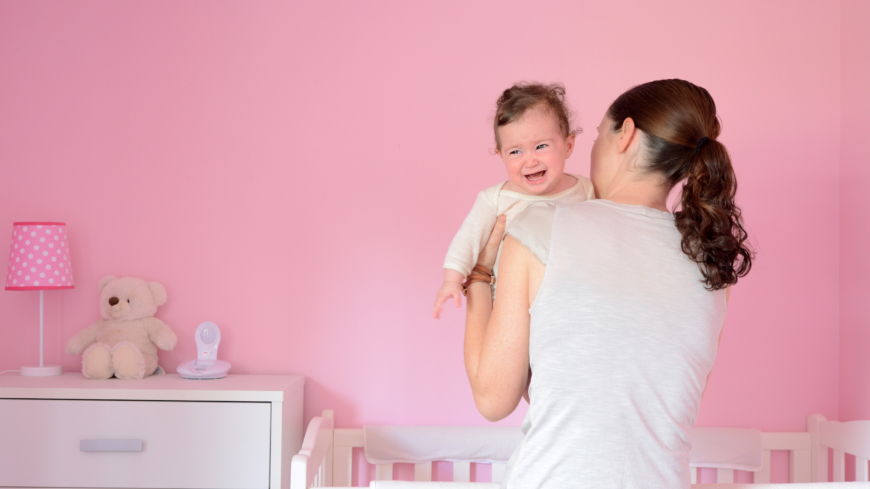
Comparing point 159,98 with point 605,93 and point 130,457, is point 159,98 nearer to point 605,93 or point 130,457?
point 130,457

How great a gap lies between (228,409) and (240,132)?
91cm

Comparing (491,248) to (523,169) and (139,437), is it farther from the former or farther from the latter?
(139,437)

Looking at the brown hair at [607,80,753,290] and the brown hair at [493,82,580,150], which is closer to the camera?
the brown hair at [607,80,753,290]

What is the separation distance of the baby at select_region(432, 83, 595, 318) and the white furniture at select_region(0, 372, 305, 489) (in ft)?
2.69

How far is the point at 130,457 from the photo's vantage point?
6.02ft

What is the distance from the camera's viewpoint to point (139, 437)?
1.83m

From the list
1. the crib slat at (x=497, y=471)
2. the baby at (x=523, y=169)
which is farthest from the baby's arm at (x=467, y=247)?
the crib slat at (x=497, y=471)

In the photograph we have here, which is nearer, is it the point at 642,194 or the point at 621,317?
the point at 621,317

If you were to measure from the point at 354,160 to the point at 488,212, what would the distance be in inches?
37.1

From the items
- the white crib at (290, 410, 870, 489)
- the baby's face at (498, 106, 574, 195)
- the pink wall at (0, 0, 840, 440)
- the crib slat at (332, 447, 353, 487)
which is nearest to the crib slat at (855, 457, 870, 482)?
the white crib at (290, 410, 870, 489)

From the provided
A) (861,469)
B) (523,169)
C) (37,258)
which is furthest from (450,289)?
(861,469)

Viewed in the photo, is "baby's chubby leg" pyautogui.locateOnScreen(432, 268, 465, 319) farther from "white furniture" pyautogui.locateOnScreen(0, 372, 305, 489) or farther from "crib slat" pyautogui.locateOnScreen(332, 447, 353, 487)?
"crib slat" pyautogui.locateOnScreen(332, 447, 353, 487)

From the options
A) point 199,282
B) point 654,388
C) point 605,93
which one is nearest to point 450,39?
point 605,93

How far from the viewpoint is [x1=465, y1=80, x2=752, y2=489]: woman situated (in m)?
0.94
